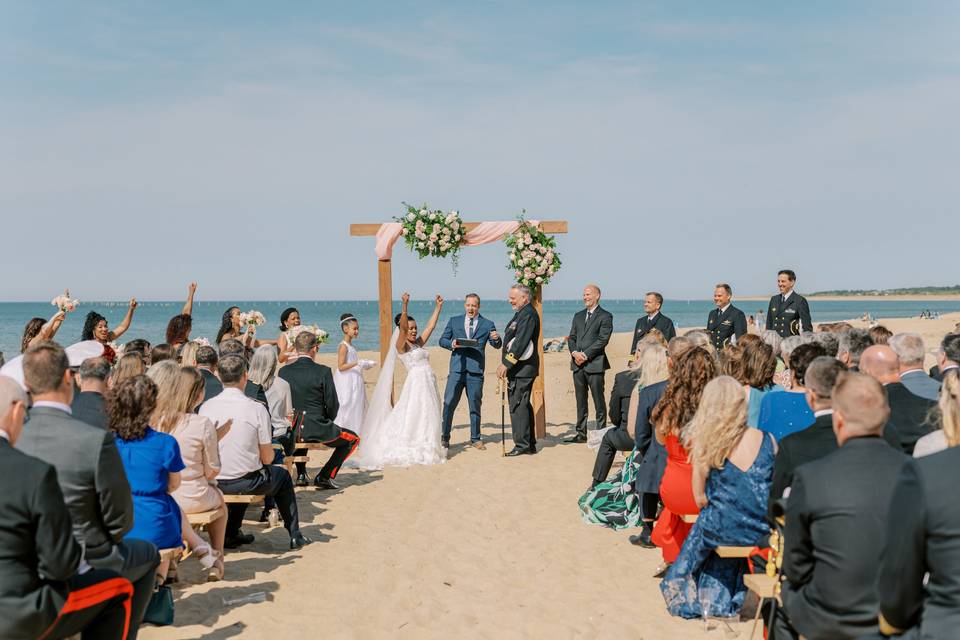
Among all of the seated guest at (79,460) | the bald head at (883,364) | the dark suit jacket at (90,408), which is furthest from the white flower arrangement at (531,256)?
the seated guest at (79,460)

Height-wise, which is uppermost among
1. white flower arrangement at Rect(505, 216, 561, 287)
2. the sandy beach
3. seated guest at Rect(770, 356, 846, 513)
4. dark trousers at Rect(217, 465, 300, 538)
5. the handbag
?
white flower arrangement at Rect(505, 216, 561, 287)

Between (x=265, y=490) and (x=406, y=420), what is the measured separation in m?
3.97

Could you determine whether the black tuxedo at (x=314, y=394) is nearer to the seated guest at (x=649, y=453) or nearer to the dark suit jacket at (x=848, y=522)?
the seated guest at (x=649, y=453)

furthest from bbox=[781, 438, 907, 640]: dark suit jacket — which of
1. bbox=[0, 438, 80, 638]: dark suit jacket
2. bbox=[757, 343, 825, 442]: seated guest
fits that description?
bbox=[0, 438, 80, 638]: dark suit jacket

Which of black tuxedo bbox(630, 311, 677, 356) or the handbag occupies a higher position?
black tuxedo bbox(630, 311, 677, 356)

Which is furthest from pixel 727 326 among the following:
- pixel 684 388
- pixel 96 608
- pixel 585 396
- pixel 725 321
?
pixel 96 608

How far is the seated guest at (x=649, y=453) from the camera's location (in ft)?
21.6

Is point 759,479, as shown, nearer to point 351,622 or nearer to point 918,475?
point 918,475

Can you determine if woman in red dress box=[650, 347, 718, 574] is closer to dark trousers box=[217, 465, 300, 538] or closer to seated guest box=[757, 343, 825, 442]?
seated guest box=[757, 343, 825, 442]

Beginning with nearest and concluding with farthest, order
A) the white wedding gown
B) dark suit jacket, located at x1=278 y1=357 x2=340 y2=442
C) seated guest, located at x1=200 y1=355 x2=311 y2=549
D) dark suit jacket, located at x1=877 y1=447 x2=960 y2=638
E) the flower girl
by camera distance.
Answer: dark suit jacket, located at x1=877 y1=447 x2=960 y2=638 → seated guest, located at x1=200 y1=355 x2=311 y2=549 → dark suit jacket, located at x1=278 y1=357 x2=340 y2=442 → the flower girl → the white wedding gown

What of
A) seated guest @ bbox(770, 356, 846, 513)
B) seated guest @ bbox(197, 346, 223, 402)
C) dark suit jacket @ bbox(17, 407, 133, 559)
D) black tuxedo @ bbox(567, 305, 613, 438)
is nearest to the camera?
dark suit jacket @ bbox(17, 407, 133, 559)

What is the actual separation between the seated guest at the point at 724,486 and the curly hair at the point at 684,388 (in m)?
0.41

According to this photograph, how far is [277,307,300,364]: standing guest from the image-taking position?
1018cm

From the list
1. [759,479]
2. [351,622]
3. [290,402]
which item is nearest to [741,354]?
[759,479]
